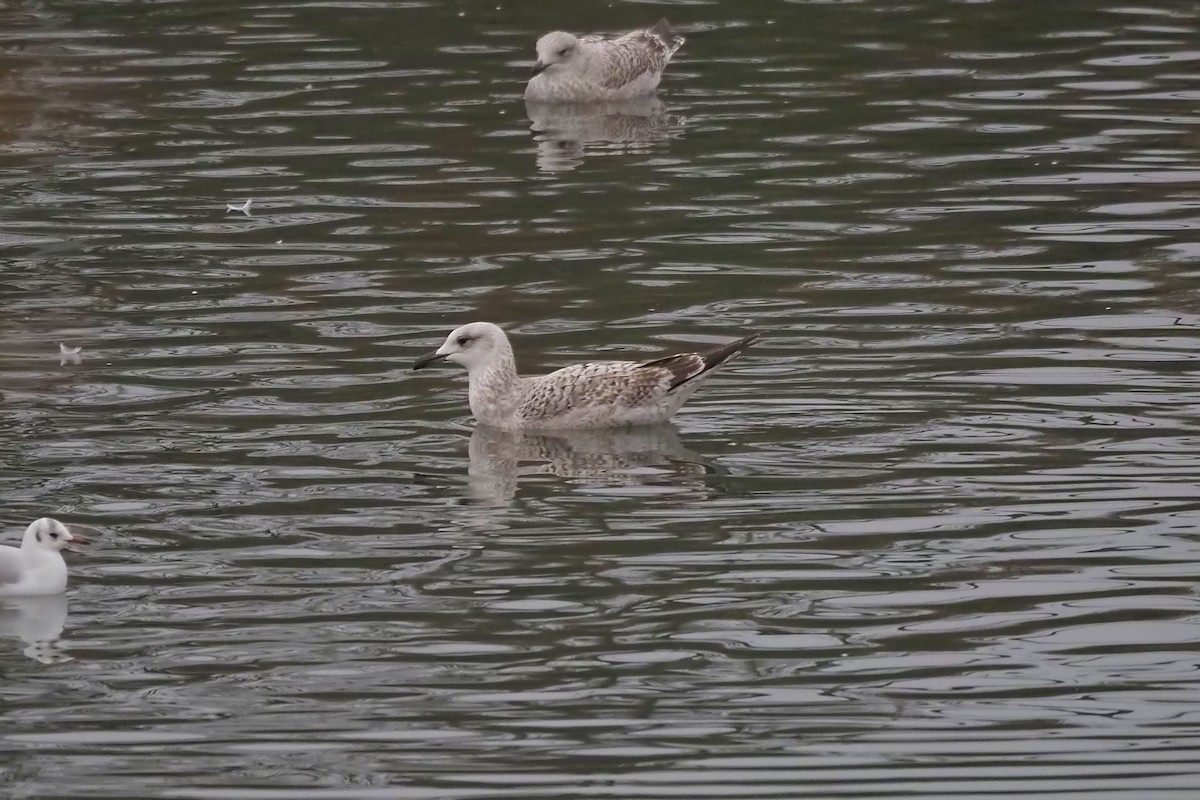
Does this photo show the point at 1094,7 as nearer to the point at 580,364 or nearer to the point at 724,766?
the point at 580,364

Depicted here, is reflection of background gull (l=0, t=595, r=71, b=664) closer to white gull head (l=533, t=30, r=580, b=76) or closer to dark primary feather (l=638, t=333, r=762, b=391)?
dark primary feather (l=638, t=333, r=762, b=391)

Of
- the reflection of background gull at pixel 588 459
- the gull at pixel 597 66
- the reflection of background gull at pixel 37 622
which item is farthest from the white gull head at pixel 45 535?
the gull at pixel 597 66

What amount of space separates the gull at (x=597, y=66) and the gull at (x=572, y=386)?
864 cm

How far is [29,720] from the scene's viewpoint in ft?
29.7

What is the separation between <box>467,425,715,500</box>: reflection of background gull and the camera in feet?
39.5

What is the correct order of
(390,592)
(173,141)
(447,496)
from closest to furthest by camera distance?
(390,592), (447,496), (173,141)

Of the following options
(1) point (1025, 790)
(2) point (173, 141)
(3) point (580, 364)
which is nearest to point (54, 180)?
(2) point (173, 141)

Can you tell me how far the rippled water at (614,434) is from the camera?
8820 mm

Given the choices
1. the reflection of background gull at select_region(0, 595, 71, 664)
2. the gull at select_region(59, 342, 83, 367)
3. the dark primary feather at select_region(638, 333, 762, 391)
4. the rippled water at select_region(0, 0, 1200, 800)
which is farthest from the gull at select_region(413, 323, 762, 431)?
the reflection of background gull at select_region(0, 595, 71, 664)

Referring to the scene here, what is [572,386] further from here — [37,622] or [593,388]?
[37,622]

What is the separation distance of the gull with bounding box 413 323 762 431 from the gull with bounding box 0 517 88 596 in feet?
11.2

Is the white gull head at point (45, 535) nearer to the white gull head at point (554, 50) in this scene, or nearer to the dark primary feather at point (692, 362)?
the dark primary feather at point (692, 362)

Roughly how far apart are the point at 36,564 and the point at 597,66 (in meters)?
12.8

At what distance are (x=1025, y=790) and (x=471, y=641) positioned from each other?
8.77 feet
